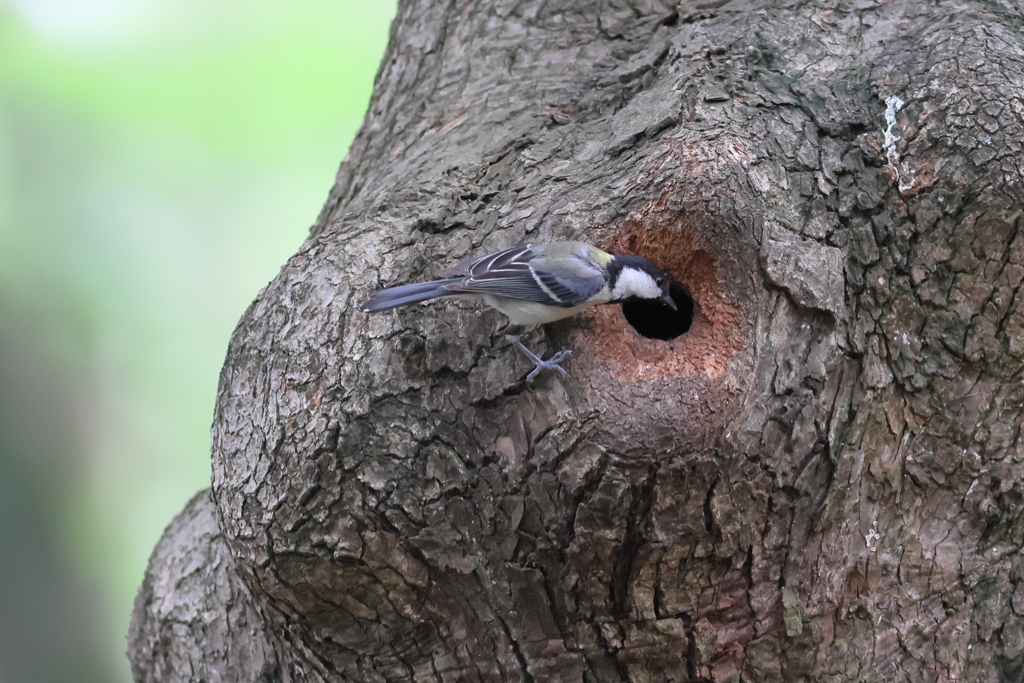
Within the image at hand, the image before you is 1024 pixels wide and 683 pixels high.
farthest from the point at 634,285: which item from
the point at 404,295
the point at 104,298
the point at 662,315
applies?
the point at 104,298

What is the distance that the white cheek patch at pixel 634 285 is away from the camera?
6.35 feet

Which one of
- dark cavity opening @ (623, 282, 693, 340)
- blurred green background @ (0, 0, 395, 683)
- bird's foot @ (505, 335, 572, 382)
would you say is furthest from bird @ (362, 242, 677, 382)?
blurred green background @ (0, 0, 395, 683)

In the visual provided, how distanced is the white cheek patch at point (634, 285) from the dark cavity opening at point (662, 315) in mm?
39

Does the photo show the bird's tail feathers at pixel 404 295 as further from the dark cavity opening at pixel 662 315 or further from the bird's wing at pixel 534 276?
the dark cavity opening at pixel 662 315

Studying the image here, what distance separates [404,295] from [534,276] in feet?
1.13

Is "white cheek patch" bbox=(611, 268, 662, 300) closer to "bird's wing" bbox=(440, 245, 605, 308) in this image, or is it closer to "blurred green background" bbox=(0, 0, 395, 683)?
"bird's wing" bbox=(440, 245, 605, 308)

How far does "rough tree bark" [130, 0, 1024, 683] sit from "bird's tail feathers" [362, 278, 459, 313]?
0.31 ft

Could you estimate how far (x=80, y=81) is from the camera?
4.50 m

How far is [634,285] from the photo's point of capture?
1966 millimetres

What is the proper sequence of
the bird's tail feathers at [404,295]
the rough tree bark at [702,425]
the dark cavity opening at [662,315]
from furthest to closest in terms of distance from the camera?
the dark cavity opening at [662,315], the bird's tail feathers at [404,295], the rough tree bark at [702,425]

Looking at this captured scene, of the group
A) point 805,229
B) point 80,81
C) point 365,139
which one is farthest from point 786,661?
point 80,81

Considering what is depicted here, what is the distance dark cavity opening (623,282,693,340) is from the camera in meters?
2.09

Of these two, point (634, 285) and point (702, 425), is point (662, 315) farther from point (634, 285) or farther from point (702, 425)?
point (702, 425)

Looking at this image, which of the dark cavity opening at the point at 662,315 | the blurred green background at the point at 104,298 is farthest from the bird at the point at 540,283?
the blurred green background at the point at 104,298
